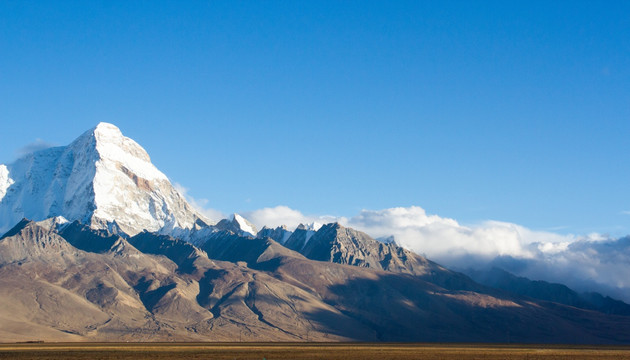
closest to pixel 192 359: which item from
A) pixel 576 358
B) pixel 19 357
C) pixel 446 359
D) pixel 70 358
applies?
pixel 70 358

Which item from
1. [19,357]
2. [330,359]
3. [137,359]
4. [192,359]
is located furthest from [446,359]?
[19,357]

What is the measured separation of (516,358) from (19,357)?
111m

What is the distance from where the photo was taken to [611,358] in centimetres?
16525

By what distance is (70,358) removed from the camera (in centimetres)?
15900

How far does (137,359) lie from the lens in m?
154

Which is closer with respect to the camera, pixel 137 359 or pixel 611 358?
pixel 137 359

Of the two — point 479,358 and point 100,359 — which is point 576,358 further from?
point 100,359

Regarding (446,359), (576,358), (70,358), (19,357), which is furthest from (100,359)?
(576,358)

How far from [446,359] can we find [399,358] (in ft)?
41.7

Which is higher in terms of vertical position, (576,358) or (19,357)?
(576,358)

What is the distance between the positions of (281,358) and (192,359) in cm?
1922

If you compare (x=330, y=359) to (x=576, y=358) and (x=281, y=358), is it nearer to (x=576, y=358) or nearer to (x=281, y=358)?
(x=281, y=358)

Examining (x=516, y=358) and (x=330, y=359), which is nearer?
(x=330, y=359)

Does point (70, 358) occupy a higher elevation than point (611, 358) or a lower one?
lower
